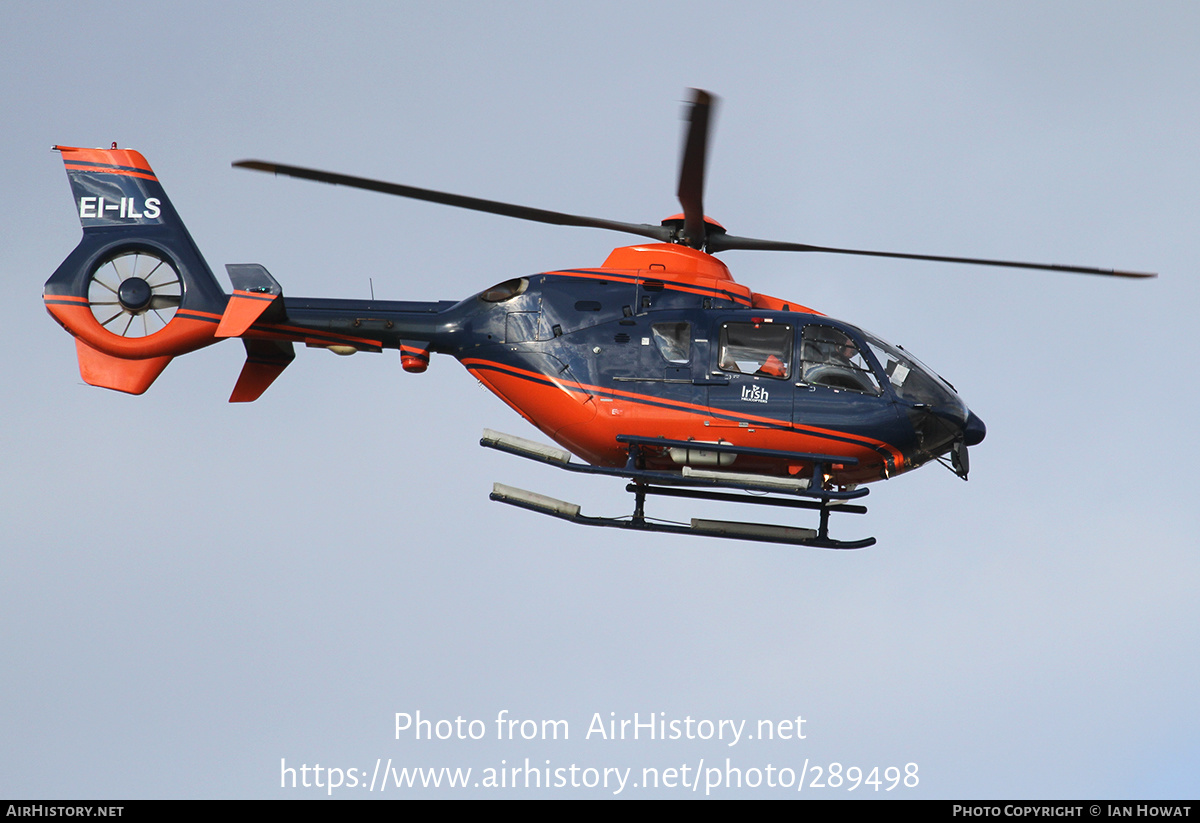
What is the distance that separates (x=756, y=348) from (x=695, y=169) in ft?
8.95

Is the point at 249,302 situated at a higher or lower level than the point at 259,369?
higher

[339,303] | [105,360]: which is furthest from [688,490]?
[105,360]

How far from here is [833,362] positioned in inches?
782

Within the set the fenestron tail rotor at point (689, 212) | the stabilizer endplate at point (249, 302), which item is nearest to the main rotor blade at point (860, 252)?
the fenestron tail rotor at point (689, 212)

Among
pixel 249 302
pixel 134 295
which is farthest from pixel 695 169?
pixel 134 295

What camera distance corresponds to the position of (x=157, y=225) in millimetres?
22672

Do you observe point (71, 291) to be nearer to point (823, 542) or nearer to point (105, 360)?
point (105, 360)

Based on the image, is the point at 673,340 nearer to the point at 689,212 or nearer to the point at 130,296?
the point at 689,212

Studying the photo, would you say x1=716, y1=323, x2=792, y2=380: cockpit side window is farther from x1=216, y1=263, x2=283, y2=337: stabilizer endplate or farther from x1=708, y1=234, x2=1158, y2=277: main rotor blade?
x1=216, y1=263, x2=283, y2=337: stabilizer endplate

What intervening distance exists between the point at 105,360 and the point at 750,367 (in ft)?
31.9

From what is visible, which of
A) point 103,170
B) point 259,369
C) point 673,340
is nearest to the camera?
point 673,340

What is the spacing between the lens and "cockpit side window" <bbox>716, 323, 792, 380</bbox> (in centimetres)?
1983

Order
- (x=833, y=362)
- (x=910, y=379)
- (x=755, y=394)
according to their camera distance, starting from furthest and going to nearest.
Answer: (x=910, y=379)
(x=833, y=362)
(x=755, y=394)

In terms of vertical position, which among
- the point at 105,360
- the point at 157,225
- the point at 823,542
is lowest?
the point at 823,542
